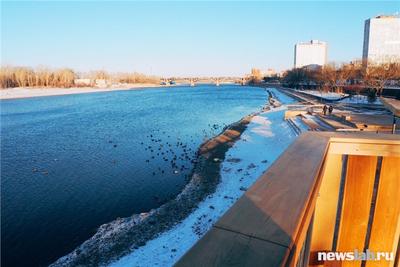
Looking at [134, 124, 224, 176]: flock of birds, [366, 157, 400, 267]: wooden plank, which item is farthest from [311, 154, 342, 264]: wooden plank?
[134, 124, 224, 176]: flock of birds

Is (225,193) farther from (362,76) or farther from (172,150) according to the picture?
(362,76)

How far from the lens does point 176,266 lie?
1.48 m

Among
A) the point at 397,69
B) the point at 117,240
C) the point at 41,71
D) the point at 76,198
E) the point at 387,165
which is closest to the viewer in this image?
the point at 387,165

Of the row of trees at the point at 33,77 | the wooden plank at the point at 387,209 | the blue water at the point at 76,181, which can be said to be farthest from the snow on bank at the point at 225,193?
the row of trees at the point at 33,77

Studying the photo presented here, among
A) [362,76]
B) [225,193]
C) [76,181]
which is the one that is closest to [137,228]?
[225,193]

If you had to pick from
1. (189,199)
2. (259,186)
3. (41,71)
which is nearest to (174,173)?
(189,199)

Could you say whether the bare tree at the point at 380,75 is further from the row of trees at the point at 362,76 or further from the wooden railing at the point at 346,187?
the wooden railing at the point at 346,187

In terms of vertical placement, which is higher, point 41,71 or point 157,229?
point 41,71

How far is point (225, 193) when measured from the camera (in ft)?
41.8

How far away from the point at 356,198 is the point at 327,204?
1.58ft

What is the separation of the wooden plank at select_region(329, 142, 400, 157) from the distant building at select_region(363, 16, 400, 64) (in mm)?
165862

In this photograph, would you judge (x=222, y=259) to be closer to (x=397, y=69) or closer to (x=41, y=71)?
(x=397, y=69)

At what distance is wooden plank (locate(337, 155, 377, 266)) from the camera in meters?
3.64

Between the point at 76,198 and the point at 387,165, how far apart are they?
13.3 metres
